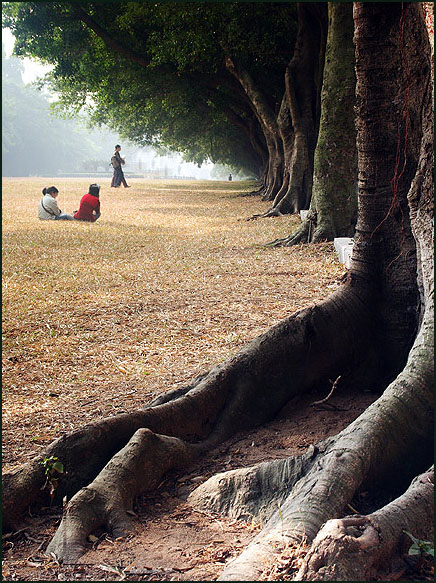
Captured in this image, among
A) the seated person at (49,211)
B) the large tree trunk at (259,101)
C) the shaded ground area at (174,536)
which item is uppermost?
the large tree trunk at (259,101)

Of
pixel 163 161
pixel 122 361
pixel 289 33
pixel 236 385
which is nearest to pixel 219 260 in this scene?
pixel 122 361

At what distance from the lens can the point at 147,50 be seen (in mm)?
22828

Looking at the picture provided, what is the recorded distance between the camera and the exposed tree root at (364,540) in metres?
2.38

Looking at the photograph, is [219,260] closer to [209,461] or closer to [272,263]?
[272,263]

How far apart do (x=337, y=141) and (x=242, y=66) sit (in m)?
11.9

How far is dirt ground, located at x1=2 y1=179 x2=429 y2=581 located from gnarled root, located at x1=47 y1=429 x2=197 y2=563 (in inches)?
2.7

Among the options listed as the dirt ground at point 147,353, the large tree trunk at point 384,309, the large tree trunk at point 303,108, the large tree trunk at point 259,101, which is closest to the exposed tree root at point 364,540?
the large tree trunk at point 384,309

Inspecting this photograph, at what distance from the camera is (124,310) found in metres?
7.84

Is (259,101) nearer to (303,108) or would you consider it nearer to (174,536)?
(303,108)

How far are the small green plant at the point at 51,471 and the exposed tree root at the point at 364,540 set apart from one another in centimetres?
176

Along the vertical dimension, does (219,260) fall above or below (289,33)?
below

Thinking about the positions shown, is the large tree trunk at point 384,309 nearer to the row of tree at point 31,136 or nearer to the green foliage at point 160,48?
the green foliage at point 160,48

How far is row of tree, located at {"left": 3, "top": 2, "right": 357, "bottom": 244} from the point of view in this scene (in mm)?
11578

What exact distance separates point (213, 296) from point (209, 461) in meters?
4.49
